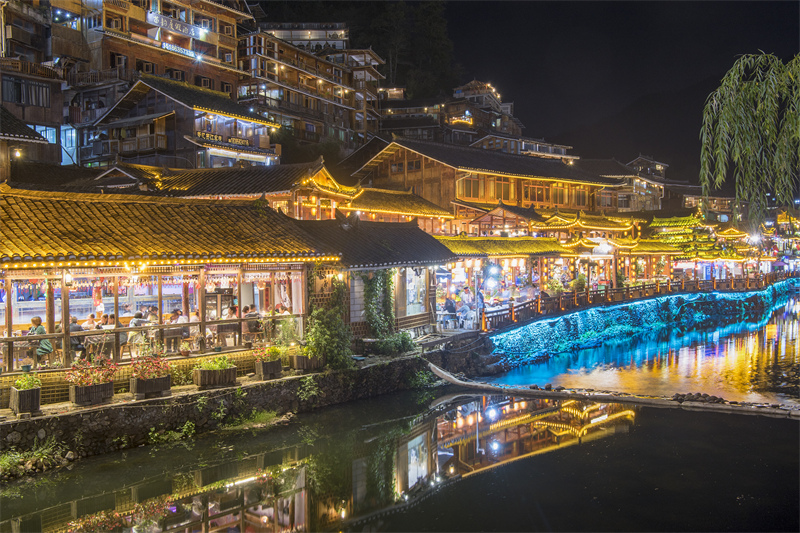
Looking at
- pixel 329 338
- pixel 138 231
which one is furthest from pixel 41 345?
pixel 329 338

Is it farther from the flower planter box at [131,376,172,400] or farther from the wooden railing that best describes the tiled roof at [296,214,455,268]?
the flower planter box at [131,376,172,400]

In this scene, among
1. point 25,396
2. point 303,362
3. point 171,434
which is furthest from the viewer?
point 303,362

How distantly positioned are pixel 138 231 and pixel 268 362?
14.8 feet

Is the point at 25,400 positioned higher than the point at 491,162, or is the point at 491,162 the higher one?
the point at 491,162

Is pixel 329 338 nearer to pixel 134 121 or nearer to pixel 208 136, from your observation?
pixel 208 136

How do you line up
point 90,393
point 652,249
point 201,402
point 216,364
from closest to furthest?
point 90,393
point 201,402
point 216,364
point 652,249

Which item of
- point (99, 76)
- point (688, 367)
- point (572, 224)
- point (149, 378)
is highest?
point (99, 76)

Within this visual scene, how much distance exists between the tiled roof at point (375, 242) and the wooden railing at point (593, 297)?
404cm

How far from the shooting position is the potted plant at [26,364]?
41.3 ft

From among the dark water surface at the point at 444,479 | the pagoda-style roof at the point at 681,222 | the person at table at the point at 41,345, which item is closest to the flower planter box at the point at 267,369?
the dark water surface at the point at 444,479

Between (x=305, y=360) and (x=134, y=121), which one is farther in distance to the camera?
(x=134, y=121)

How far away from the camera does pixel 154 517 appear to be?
1050 cm

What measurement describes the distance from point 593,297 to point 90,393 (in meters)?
28.3

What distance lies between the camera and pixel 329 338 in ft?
56.2
